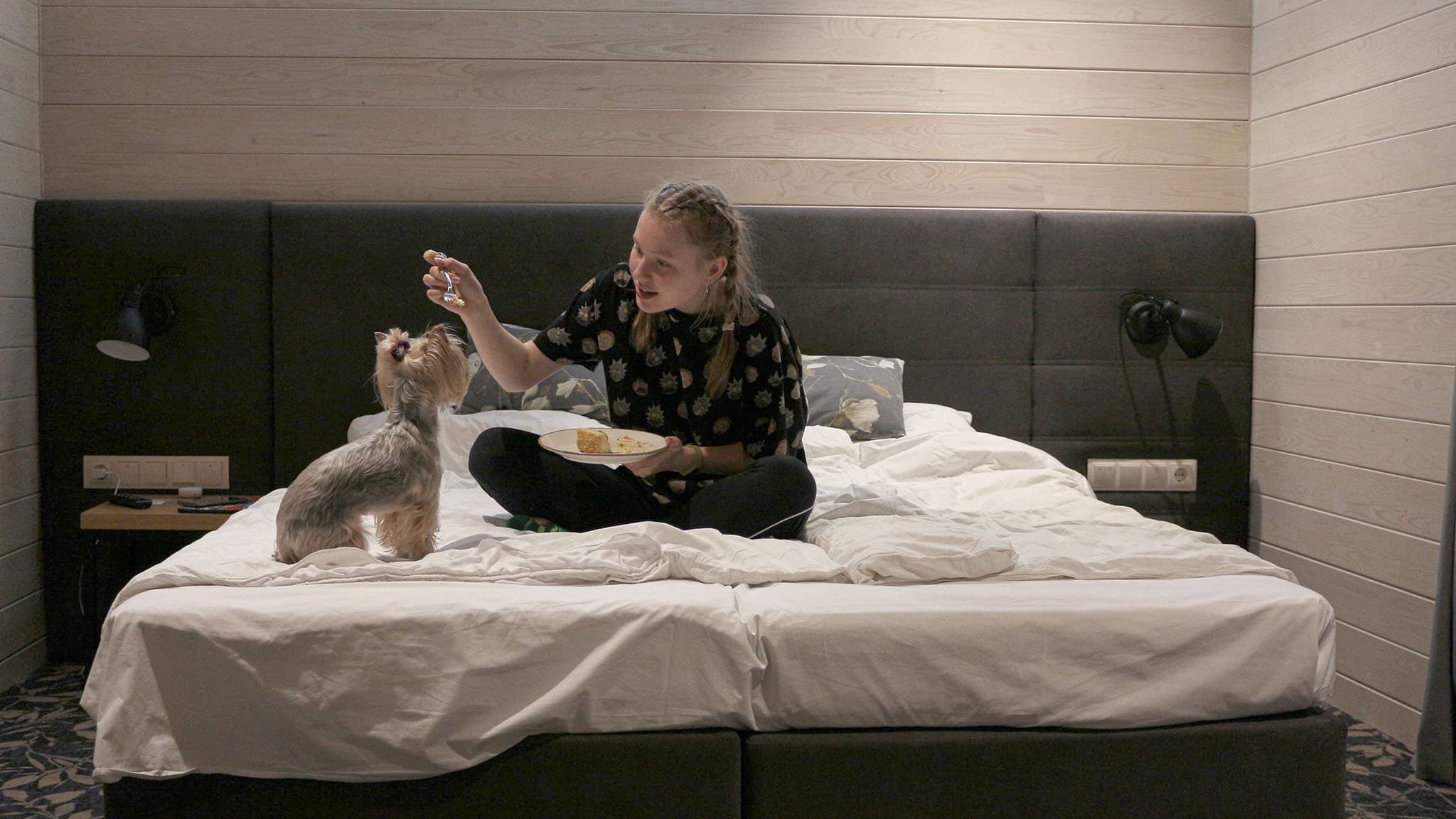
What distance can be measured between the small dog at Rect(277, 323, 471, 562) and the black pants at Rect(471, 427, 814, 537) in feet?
0.64

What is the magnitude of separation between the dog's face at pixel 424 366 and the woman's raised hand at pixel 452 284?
0.12m

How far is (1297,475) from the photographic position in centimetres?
331

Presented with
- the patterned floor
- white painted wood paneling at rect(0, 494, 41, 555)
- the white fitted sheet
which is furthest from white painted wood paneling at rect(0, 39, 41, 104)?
the white fitted sheet

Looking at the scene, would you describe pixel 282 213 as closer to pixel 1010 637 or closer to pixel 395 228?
pixel 395 228

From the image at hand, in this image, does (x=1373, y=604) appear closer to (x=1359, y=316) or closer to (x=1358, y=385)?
(x=1358, y=385)

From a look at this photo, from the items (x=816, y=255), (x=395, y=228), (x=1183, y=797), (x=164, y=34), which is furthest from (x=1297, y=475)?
(x=164, y=34)

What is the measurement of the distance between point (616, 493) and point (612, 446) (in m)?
0.14

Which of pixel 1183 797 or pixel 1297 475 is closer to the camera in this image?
pixel 1183 797

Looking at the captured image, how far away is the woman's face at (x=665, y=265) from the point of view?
217cm

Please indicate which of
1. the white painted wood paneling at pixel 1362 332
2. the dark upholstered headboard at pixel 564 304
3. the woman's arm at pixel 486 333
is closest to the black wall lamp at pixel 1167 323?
the dark upholstered headboard at pixel 564 304

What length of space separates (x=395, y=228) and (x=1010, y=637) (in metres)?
2.31

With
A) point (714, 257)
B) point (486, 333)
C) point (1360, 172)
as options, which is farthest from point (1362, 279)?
point (486, 333)

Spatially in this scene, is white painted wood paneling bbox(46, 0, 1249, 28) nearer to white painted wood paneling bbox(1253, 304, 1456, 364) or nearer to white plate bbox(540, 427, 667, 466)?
white painted wood paneling bbox(1253, 304, 1456, 364)

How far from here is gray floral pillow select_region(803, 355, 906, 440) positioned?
313cm
